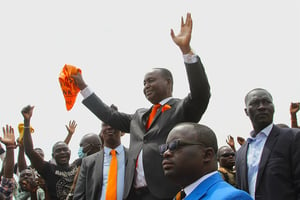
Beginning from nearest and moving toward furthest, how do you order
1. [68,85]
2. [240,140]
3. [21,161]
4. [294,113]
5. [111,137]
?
[68,85], [111,137], [294,113], [21,161], [240,140]

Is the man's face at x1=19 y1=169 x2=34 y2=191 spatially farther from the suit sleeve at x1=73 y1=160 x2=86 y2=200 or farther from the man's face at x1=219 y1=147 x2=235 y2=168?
the man's face at x1=219 y1=147 x2=235 y2=168

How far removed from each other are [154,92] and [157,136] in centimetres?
59

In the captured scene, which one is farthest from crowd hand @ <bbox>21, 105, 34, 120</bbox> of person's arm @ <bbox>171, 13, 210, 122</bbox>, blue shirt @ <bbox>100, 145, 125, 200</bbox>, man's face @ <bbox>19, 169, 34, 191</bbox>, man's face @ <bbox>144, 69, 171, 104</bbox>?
person's arm @ <bbox>171, 13, 210, 122</bbox>

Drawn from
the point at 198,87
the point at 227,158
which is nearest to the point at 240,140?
the point at 227,158

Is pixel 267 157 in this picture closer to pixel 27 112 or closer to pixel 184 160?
pixel 184 160

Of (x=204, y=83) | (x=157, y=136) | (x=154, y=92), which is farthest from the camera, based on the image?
(x=154, y=92)

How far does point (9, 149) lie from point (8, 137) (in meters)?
0.35

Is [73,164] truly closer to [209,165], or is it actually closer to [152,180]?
[152,180]

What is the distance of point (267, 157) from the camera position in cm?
461

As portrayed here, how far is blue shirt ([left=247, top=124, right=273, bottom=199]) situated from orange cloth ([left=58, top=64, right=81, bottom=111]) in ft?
7.67

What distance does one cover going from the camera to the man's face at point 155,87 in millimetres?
4977

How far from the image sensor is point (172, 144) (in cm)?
314

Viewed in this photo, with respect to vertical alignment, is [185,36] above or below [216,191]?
above

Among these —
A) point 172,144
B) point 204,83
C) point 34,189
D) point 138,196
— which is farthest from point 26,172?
point 172,144
